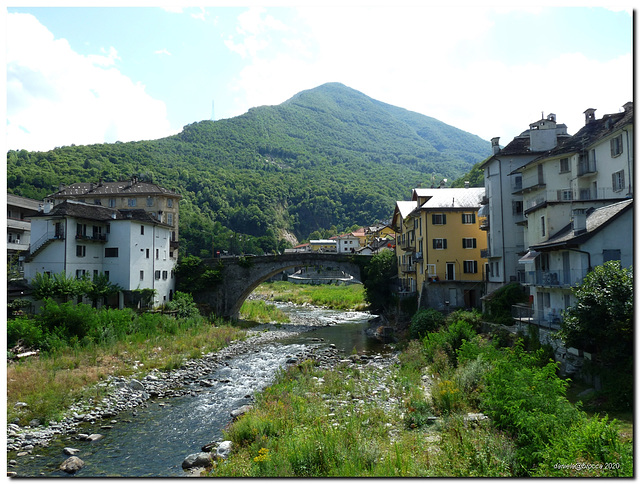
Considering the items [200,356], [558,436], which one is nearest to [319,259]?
[200,356]

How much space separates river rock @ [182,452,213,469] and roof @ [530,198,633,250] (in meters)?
16.4

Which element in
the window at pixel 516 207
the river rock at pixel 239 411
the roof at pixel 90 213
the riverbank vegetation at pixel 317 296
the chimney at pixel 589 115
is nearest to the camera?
the river rock at pixel 239 411

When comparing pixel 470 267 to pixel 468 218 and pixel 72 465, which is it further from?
pixel 72 465

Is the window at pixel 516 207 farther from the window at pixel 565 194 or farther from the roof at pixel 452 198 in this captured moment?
the window at pixel 565 194

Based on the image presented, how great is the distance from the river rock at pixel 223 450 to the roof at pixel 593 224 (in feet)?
51.7

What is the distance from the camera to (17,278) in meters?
32.9

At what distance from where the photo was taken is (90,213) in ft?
121

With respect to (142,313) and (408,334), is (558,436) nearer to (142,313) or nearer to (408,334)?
(408,334)

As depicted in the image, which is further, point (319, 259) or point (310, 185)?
point (310, 185)

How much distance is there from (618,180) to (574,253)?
24.0 feet

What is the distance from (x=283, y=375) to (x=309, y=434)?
11.0m

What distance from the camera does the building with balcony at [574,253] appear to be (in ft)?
56.9

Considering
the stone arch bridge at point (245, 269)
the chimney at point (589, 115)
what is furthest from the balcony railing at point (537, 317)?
the stone arch bridge at point (245, 269)

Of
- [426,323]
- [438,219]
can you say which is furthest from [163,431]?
[438,219]
